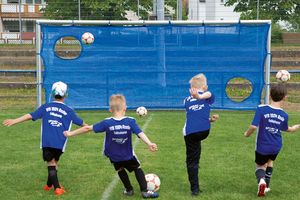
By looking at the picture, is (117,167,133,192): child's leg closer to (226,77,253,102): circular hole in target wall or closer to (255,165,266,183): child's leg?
(255,165,266,183): child's leg

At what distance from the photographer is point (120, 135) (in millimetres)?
6535

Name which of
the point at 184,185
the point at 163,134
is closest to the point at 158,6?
the point at 163,134

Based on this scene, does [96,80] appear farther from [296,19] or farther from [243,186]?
[296,19]

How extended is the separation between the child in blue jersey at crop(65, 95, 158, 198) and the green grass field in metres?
0.44

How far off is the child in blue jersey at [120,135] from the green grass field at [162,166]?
17.2 inches

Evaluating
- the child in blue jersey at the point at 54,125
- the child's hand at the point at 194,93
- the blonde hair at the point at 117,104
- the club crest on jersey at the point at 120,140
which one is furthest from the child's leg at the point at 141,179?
the child's hand at the point at 194,93

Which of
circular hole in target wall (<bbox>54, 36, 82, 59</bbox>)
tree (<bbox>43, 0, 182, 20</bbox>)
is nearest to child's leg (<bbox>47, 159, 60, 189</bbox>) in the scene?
circular hole in target wall (<bbox>54, 36, 82, 59</bbox>)

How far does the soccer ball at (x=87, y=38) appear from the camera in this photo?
14211mm

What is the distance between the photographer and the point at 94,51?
14.4 meters

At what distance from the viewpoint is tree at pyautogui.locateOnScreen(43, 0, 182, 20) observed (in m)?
21.7

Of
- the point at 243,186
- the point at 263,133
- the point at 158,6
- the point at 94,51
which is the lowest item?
the point at 243,186

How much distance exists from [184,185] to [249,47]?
24.7ft

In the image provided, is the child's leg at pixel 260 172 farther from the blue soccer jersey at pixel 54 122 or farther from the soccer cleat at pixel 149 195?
the blue soccer jersey at pixel 54 122

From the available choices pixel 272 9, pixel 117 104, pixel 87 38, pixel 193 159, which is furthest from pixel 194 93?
pixel 272 9
